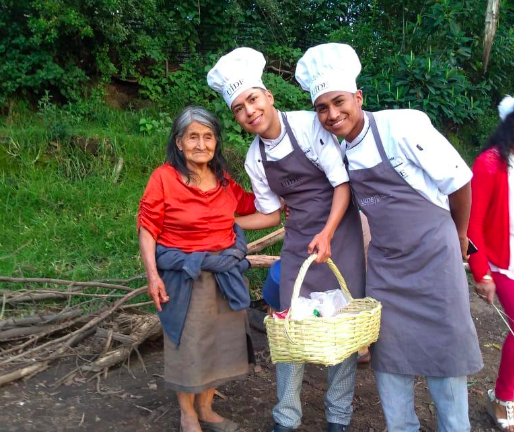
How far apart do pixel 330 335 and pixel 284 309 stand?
64cm

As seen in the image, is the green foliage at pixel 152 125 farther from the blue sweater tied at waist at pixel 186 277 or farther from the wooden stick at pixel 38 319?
the blue sweater tied at waist at pixel 186 277

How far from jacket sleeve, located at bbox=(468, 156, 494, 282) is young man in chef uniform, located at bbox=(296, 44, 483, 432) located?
19 centimetres

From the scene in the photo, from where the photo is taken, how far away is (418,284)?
2795 millimetres

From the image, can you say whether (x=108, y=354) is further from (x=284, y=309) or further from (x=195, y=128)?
(x=195, y=128)

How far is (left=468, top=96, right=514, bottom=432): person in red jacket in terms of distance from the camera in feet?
10.1

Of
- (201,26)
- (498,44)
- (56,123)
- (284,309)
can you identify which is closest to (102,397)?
(284,309)

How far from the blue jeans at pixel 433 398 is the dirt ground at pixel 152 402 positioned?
59 centimetres

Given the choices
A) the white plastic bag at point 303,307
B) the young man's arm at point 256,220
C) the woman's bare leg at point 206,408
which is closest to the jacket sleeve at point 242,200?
the young man's arm at point 256,220

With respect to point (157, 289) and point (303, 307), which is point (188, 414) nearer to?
point (157, 289)

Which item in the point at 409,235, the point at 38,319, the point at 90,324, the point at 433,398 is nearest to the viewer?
the point at 409,235

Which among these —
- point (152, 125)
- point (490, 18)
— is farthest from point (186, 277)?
point (490, 18)

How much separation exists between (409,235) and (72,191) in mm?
4274

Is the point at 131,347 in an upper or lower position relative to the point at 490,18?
lower

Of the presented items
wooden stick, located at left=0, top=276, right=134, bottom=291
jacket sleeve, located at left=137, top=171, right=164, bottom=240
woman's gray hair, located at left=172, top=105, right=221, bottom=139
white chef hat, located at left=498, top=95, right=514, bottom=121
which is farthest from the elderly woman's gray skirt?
white chef hat, located at left=498, top=95, right=514, bottom=121
